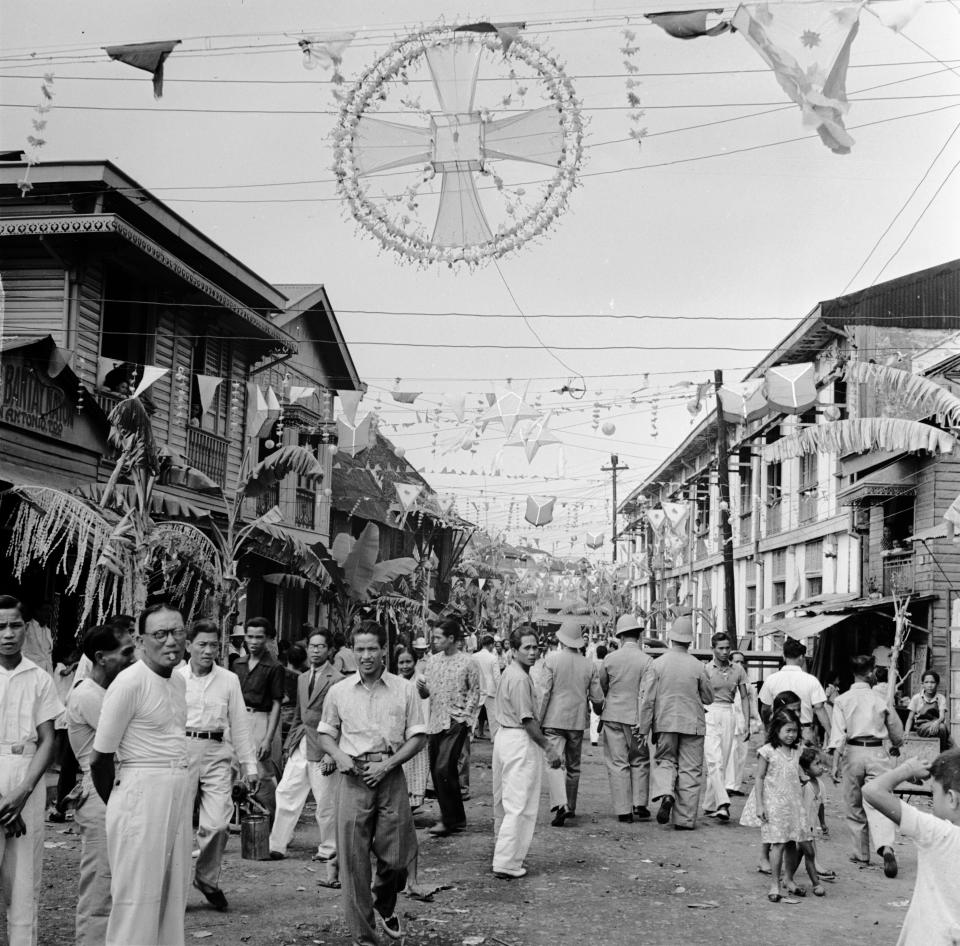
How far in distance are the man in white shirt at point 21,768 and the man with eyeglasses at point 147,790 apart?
0.32m

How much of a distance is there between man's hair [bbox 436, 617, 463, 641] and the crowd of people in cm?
2

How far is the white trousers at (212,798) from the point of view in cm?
762

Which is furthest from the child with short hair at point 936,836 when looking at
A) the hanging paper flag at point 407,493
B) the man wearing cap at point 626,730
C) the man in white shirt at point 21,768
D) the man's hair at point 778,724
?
the hanging paper flag at point 407,493

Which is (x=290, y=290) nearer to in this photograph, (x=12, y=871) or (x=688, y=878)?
(x=688, y=878)

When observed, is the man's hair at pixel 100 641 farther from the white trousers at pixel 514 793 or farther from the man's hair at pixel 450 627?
A: the man's hair at pixel 450 627

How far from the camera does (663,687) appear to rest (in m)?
11.8

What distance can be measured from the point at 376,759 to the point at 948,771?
3495 mm

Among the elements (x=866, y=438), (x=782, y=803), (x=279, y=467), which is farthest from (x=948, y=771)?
(x=866, y=438)

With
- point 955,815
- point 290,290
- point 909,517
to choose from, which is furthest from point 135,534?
point 909,517

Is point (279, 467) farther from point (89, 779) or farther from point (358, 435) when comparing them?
point (89, 779)

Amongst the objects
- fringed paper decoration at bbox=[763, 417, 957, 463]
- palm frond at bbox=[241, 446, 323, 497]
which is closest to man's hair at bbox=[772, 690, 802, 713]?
palm frond at bbox=[241, 446, 323, 497]

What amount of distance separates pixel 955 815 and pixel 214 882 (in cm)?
510

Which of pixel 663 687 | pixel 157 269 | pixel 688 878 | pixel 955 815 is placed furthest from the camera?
pixel 157 269

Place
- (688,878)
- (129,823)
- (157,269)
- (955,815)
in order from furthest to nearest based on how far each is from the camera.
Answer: (157,269) → (688,878) → (129,823) → (955,815)
